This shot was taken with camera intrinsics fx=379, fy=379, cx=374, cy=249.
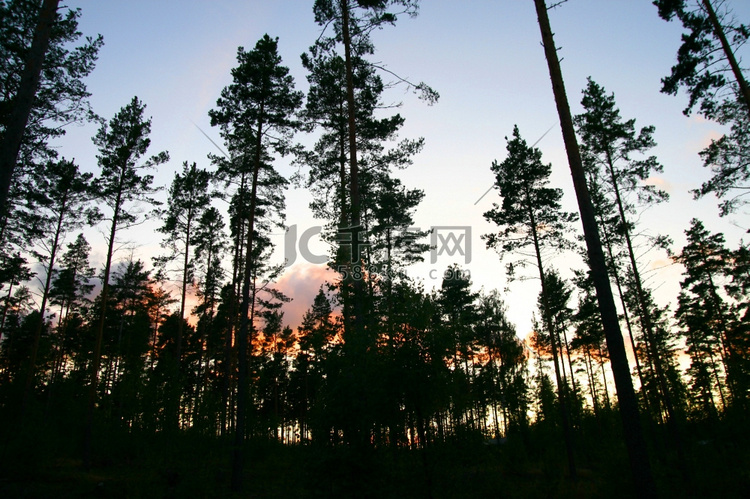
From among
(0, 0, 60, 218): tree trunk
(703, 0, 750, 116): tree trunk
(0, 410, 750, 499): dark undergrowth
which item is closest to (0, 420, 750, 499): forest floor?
(0, 410, 750, 499): dark undergrowth

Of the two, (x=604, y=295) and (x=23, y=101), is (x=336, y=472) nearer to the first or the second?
(x=604, y=295)

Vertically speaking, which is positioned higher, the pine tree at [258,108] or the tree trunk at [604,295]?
the pine tree at [258,108]

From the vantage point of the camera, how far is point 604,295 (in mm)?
7254

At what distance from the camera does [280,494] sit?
14320 millimetres

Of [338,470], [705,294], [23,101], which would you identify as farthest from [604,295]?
[705,294]

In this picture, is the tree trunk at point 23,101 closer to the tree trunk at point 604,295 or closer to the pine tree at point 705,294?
the tree trunk at point 604,295

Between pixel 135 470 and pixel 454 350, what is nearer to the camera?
pixel 454 350

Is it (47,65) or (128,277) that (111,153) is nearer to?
(47,65)

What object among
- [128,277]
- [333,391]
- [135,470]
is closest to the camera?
[333,391]

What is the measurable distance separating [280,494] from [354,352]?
10.2 meters

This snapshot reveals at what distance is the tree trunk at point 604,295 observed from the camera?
623 cm

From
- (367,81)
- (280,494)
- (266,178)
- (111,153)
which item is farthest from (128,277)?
(367,81)

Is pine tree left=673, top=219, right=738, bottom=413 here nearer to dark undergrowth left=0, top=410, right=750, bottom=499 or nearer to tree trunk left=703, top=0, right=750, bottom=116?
dark undergrowth left=0, top=410, right=750, bottom=499

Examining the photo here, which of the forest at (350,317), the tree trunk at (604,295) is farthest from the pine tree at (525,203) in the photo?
the tree trunk at (604,295)
